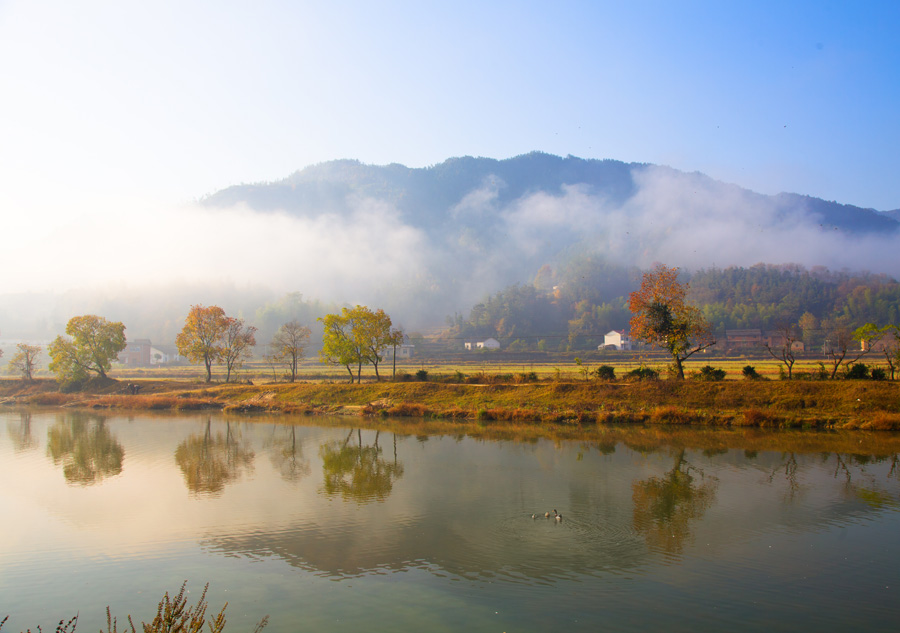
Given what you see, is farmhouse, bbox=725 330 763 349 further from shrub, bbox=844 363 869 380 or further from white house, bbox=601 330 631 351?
shrub, bbox=844 363 869 380

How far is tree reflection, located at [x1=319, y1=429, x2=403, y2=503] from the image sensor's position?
1956 cm

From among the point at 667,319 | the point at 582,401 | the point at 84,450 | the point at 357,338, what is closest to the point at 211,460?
the point at 84,450

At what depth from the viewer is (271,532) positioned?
15312 mm

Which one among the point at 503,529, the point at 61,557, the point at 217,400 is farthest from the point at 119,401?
the point at 503,529

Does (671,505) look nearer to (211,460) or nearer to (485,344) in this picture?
(211,460)

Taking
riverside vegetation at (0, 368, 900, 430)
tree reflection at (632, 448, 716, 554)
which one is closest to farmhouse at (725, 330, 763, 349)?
riverside vegetation at (0, 368, 900, 430)

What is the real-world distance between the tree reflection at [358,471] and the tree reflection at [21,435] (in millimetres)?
16794

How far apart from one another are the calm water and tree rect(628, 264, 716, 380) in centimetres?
1526

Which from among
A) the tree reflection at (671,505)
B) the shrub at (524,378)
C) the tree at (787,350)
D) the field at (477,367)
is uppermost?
the tree at (787,350)

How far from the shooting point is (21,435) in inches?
1371

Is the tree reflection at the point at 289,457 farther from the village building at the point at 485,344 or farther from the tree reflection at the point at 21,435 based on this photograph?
the village building at the point at 485,344

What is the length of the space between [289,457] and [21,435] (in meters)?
21.0

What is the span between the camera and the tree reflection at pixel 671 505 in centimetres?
1426

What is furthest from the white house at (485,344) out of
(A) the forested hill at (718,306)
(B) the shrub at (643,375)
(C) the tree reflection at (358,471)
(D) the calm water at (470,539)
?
(D) the calm water at (470,539)
